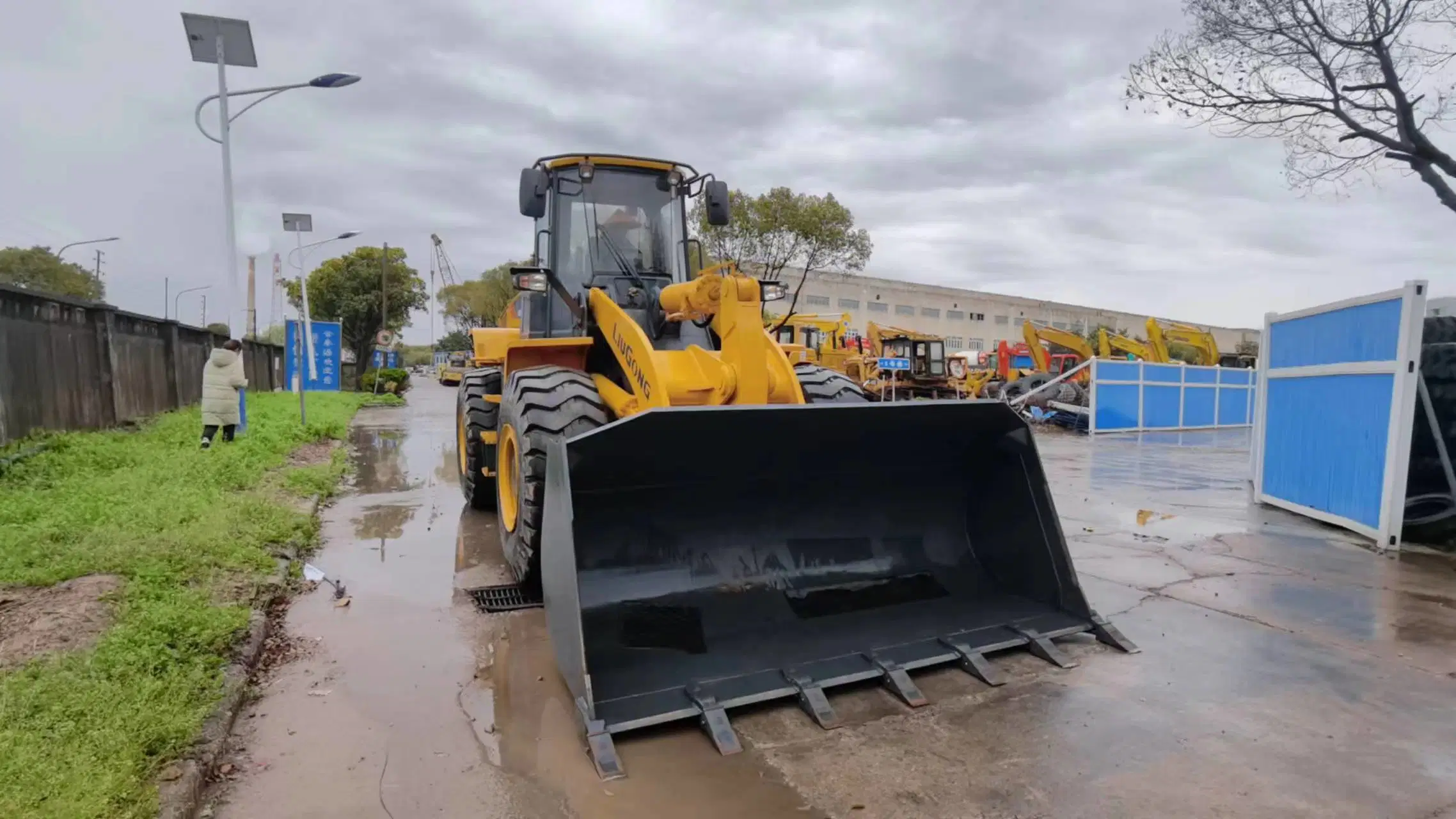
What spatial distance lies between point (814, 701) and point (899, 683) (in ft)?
1.37

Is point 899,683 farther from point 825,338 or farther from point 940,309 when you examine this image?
point 940,309

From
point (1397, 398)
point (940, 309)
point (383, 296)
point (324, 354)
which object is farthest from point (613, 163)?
point (940, 309)

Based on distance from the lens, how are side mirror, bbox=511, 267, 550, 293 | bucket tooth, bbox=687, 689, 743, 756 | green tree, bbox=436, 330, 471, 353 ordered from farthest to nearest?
green tree, bbox=436, 330, 471, 353, side mirror, bbox=511, 267, 550, 293, bucket tooth, bbox=687, 689, 743, 756

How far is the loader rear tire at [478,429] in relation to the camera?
661 cm

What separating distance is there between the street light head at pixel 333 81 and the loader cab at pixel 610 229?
8133 mm

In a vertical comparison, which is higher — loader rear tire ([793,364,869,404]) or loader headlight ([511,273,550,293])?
loader headlight ([511,273,550,293])

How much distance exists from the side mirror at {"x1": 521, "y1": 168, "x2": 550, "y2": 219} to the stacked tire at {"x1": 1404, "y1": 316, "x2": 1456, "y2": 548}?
6785 mm

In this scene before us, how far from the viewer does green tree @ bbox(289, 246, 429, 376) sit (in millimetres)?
39094

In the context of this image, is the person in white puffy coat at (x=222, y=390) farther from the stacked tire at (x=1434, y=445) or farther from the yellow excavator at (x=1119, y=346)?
the yellow excavator at (x=1119, y=346)

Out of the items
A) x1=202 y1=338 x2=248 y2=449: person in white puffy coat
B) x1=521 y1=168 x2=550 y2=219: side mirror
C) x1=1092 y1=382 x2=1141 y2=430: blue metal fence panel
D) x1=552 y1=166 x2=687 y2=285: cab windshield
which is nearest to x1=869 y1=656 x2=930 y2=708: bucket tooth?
x1=552 y1=166 x2=687 y2=285: cab windshield

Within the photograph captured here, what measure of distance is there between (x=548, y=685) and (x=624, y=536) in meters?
0.73

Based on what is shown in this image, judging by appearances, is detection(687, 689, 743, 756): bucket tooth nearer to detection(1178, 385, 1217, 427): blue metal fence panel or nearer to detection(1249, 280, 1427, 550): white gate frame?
detection(1249, 280, 1427, 550): white gate frame

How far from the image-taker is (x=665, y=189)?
5.73 metres

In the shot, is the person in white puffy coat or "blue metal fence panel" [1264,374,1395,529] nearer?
"blue metal fence panel" [1264,374,1395,529]
